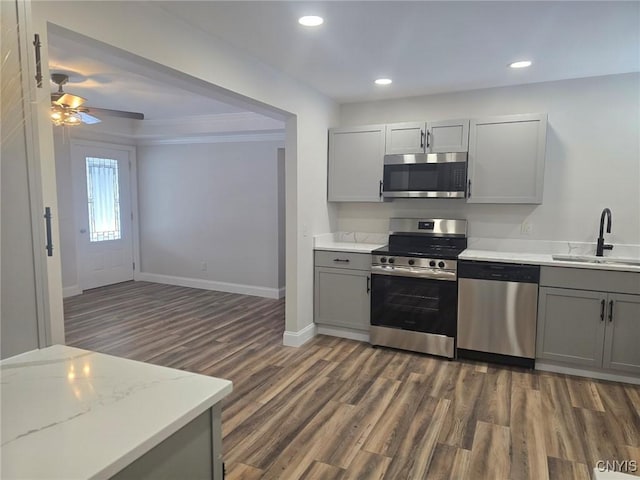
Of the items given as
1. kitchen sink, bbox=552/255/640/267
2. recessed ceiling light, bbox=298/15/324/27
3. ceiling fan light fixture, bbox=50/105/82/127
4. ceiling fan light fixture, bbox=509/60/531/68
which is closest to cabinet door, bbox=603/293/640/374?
kitchen sink, bbox=552/255/640/267

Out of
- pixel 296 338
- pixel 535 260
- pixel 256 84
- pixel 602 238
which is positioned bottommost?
pixel 296 338

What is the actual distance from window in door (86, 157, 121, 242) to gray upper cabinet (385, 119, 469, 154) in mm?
4564

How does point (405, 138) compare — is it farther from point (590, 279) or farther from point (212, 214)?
point (212, 214)

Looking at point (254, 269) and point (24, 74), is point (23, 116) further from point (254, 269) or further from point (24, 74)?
point (254, 269)

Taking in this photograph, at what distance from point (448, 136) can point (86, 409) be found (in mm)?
3666

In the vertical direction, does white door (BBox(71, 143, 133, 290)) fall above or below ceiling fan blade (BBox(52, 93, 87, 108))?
below

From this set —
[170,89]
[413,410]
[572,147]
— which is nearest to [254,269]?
[170,89]

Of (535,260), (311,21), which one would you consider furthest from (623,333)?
(311,21)

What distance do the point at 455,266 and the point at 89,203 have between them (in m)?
5.35

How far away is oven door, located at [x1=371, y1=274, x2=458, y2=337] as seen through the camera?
3.62 m

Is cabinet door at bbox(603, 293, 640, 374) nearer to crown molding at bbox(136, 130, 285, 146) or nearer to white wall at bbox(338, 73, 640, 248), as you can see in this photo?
white wall at bbox(338, 73, 640, 248)

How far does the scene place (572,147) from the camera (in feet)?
12.2

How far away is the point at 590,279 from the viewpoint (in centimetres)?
319

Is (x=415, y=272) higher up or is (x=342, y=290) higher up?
(x=415, y=272)
